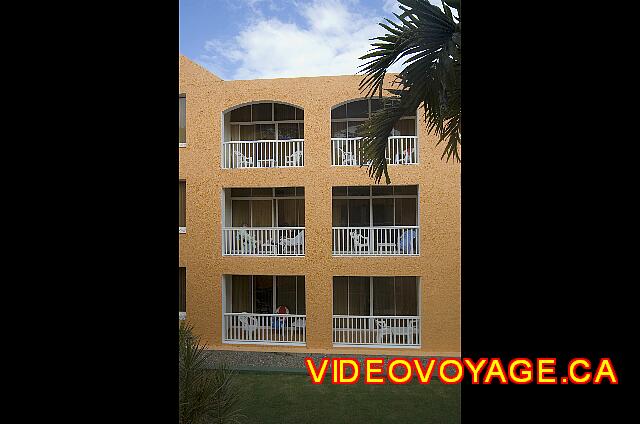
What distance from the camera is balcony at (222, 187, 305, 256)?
7.55 metres

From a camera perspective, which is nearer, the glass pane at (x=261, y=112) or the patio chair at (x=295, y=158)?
the patio chair at (x=295, y=158)

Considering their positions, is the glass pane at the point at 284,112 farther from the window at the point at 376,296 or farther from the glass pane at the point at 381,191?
the window at the point at 376,296

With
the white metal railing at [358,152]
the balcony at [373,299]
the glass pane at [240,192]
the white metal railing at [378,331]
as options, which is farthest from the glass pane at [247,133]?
the white metal railing at [378,331]

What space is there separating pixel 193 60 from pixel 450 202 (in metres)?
4.92

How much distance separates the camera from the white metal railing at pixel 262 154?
7496 mm

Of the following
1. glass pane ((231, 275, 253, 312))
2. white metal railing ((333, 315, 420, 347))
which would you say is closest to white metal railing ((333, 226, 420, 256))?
white metal railing ((333, 315, 420, 347))

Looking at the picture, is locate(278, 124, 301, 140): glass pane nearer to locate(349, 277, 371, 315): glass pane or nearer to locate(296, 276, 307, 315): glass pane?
locate(296, 276, 307, 315): glass pane

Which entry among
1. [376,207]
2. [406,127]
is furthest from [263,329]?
[406,127]

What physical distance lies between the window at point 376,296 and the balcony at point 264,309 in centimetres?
70

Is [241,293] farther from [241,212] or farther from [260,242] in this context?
[241,212]

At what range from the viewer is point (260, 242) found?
24.8 feet

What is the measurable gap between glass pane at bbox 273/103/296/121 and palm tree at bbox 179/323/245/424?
5273 millimetres
